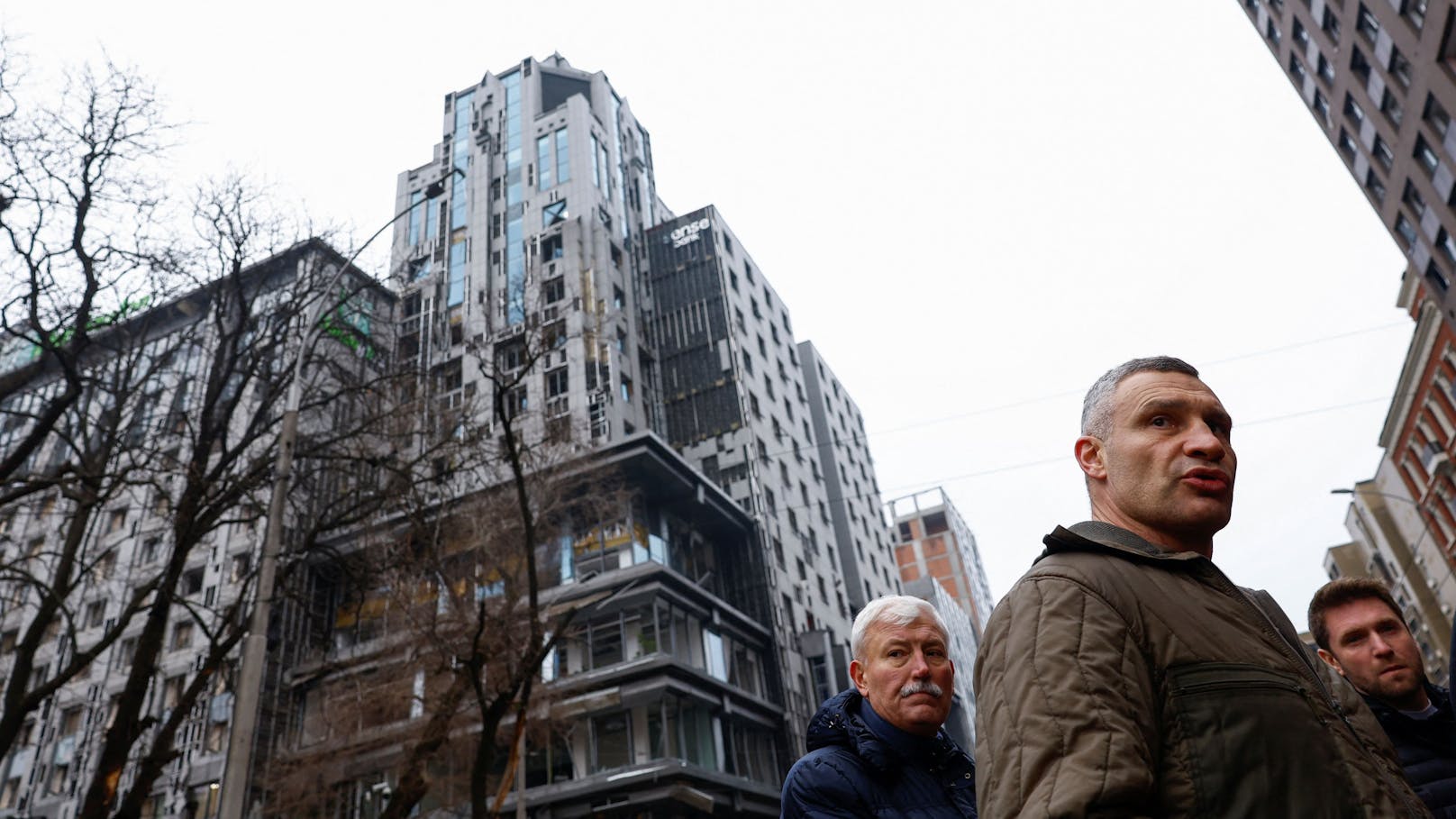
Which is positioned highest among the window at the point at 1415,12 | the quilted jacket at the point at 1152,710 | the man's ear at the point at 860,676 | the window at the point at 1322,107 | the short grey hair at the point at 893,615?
the window at the point at 1322,107

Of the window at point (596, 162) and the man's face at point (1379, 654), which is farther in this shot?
the window at point (596, 162)

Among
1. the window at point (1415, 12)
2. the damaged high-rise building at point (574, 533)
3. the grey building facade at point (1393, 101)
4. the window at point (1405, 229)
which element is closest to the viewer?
the damaged high-rise building at point (574, 533)

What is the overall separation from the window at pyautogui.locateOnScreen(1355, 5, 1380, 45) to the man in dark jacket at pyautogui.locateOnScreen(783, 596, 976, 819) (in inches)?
1524

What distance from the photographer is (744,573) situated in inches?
1500

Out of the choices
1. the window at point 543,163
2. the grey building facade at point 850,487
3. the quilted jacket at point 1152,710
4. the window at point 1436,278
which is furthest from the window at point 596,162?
the quilted jacket at point 1152,710

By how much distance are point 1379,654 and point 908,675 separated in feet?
6.10

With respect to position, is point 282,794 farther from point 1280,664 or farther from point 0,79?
point 1280,664

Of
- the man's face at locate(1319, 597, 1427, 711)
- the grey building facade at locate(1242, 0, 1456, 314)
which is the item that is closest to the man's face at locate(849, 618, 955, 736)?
the man's face at locate(1319, 597, 1427, 711)

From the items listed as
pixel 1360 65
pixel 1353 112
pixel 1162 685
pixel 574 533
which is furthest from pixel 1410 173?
pixel 1162 685

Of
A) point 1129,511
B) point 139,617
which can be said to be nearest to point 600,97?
point 139,617

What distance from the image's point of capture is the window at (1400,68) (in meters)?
31.1

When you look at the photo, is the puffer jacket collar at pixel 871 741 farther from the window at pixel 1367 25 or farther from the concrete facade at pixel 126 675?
the window at pixel 1367 25

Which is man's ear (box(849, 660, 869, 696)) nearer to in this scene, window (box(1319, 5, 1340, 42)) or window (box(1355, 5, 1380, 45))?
window (box(1355, 5, 1380, 45))

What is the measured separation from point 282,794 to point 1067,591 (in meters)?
24.5
